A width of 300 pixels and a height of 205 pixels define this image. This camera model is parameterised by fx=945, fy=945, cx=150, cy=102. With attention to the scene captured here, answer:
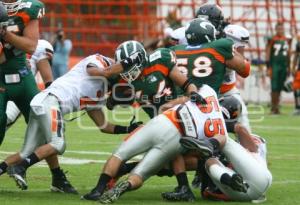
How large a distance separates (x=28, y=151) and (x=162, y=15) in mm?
18140

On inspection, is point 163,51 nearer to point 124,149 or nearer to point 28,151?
point 124,149

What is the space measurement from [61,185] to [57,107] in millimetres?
612

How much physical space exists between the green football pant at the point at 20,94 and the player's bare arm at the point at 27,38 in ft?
0.98

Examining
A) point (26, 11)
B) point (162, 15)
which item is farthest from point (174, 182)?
point (162, 15)

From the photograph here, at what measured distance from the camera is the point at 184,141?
22.3 feet

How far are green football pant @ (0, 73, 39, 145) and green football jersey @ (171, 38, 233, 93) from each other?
1.19 m

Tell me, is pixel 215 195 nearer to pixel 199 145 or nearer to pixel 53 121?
pixel 199 145

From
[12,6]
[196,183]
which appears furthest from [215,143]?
[12,6]

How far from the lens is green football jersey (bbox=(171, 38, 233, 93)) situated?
7566mm

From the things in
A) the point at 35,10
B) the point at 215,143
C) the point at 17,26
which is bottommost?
the point at 215,143

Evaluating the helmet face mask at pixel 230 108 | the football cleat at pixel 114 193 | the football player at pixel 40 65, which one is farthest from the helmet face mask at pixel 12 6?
the helmet face mask at pixel 230 108

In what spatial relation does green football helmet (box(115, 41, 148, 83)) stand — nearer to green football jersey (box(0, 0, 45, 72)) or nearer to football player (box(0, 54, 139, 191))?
football player (box(0, 54, 139, 191))

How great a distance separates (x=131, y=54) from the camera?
7211 mm

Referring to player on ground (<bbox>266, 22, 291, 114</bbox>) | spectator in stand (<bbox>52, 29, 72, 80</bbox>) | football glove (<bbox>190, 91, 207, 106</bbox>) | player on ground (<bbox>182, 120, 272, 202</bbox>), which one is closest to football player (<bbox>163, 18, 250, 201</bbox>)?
football glove (<bbox>190, 91, 207, 106</bbox>)
